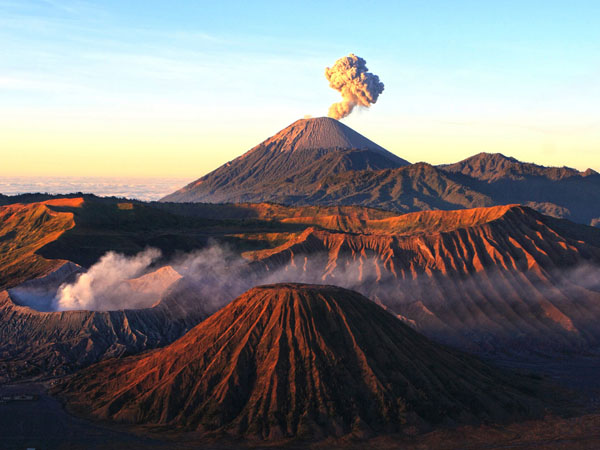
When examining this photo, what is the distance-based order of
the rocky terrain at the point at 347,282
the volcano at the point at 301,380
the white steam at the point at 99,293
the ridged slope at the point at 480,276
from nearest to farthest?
1. the volcano at the point at 301,380
2. the rocky terrain at the point at 347,282
3. the white steam at the point at 99,293
4. the ridged slope at the point at 480,276

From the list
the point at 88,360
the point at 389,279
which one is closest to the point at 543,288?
the point at 389,279

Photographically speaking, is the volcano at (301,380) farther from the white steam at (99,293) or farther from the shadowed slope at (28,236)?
the shadowed slope at (28,236)

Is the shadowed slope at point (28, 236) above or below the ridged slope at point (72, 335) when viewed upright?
above

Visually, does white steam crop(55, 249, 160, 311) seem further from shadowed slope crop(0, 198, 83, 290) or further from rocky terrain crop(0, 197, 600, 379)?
shadowed slope crop(0, 198, 83, 290)

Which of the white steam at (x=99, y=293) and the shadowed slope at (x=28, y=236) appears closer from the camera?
the white steam at (x=99, y=293)

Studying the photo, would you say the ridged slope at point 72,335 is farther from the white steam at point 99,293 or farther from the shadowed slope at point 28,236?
the shadowed slope at point 28,236

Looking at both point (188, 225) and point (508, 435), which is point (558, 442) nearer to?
point (508, 435)

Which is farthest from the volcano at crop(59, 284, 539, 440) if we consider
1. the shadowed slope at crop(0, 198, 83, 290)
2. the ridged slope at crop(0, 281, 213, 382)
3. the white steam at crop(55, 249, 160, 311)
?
the shadowed slope at crop(0, 198, 83, 290)

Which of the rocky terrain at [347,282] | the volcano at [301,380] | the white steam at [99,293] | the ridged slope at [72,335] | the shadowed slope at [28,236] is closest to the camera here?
the volcano at [301,380]

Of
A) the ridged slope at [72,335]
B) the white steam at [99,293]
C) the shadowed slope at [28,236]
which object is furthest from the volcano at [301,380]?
the shadowed slope at [28,236]
